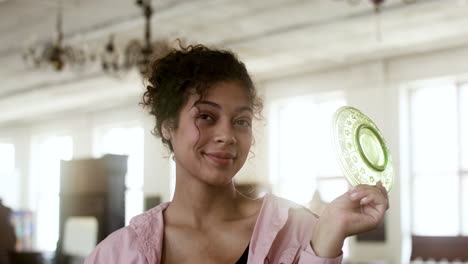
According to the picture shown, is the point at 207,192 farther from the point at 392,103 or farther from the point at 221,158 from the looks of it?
the point at 392,103

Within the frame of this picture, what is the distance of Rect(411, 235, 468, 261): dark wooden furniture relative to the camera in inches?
282

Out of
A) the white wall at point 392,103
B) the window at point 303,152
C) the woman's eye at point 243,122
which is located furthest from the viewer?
the window at point 303,152

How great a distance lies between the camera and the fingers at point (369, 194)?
1.60m

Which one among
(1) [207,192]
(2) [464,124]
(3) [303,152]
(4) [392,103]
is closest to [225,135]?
(1) [207,192]

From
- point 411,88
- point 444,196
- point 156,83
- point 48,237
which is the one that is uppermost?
point 411,88

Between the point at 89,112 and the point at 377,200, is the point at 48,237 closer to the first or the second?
the point at 89,112

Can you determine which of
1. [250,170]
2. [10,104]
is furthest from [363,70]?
[250,170]

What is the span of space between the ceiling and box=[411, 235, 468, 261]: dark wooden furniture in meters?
3.85

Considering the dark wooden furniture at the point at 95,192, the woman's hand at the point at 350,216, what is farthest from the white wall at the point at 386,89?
the woman's hand at the point at 350,216

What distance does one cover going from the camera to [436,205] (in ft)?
46.9

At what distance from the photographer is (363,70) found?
48.1 ft

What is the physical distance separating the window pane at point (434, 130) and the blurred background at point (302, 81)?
0.07ft

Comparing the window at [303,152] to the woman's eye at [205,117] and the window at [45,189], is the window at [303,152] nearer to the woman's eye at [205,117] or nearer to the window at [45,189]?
the window at [45,189]

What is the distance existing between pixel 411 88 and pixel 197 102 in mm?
13100
